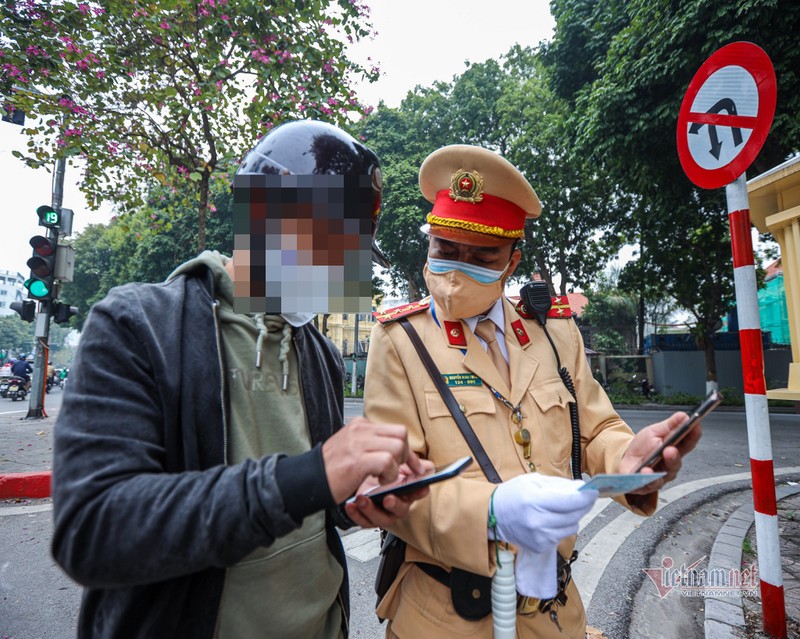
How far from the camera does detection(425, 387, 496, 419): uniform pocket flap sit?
4.79 ft

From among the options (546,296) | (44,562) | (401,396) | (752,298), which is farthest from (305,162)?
(44,562)

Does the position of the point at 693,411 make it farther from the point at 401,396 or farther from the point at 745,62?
the point at 745,62

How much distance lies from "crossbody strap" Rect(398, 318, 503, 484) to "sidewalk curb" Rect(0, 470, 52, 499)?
5073mm

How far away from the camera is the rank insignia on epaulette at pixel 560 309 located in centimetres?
185

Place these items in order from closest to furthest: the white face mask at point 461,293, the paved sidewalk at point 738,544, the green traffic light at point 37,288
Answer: the white face mask at point 461,293
the paved sidewalk at point 738,544
the green traffic light at point 37,288

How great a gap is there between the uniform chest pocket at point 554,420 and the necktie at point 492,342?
0.14 meters

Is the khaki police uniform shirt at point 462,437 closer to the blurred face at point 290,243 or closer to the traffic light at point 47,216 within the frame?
the blurred face at point 290,243

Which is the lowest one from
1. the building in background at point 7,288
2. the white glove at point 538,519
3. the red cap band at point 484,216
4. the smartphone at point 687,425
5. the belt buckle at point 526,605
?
the belt buckle at point 526,605

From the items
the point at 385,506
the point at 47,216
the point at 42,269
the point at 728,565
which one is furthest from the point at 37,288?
the point at 728,565

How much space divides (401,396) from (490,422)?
0.31 meters

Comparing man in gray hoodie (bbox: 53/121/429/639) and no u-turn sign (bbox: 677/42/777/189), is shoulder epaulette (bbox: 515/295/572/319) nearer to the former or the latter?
man in gray hoodie (bbox: 53/121/429/639)

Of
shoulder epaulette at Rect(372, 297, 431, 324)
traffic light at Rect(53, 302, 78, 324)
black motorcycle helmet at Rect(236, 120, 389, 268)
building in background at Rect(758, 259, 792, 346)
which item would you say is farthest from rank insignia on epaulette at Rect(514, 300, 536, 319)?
building in background at Rect(758, 259, 792, 346)

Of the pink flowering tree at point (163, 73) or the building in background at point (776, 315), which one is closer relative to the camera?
the pink flowering tree at point (163, 73)

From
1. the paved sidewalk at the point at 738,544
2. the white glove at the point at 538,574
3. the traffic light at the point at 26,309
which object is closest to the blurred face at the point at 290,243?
the white glove at the point at 538,574
